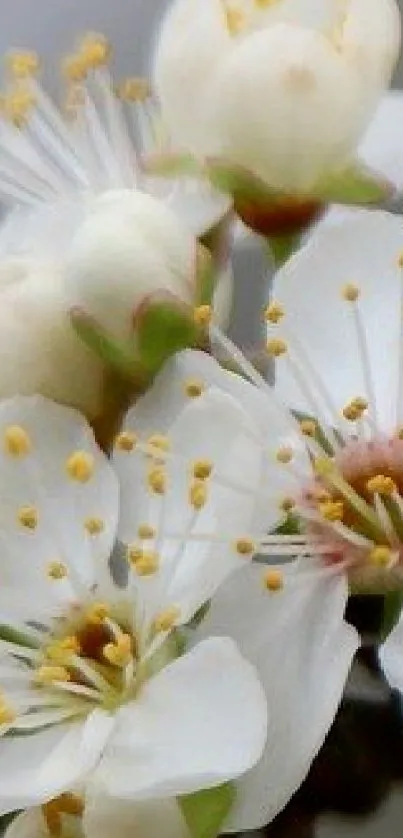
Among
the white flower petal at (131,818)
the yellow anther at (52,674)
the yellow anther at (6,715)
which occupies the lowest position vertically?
the white flower petal at (131,818)

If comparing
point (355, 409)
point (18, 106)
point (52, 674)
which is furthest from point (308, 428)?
point (18, 106)

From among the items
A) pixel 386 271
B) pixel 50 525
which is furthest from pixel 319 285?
pixel 50 525

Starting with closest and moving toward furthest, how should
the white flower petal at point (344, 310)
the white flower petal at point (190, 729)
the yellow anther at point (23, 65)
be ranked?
1. the white flower petal at point (190, 729)
2. the white flower petal at point (344, 310)
3. the yellow anther at point (23, 65)

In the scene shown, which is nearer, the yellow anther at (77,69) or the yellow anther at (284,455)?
the yellow anther at (284,455)

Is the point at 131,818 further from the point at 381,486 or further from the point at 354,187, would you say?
the point at 354,187

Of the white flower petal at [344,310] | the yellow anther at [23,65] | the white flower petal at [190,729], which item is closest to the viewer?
the white flower petal at [190,729]

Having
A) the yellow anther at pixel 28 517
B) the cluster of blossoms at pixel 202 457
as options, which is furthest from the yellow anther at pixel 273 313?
the yellow anther at pixel 28 517

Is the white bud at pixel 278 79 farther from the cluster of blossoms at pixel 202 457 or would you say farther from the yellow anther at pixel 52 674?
the yellow anther at pixel 52 674
